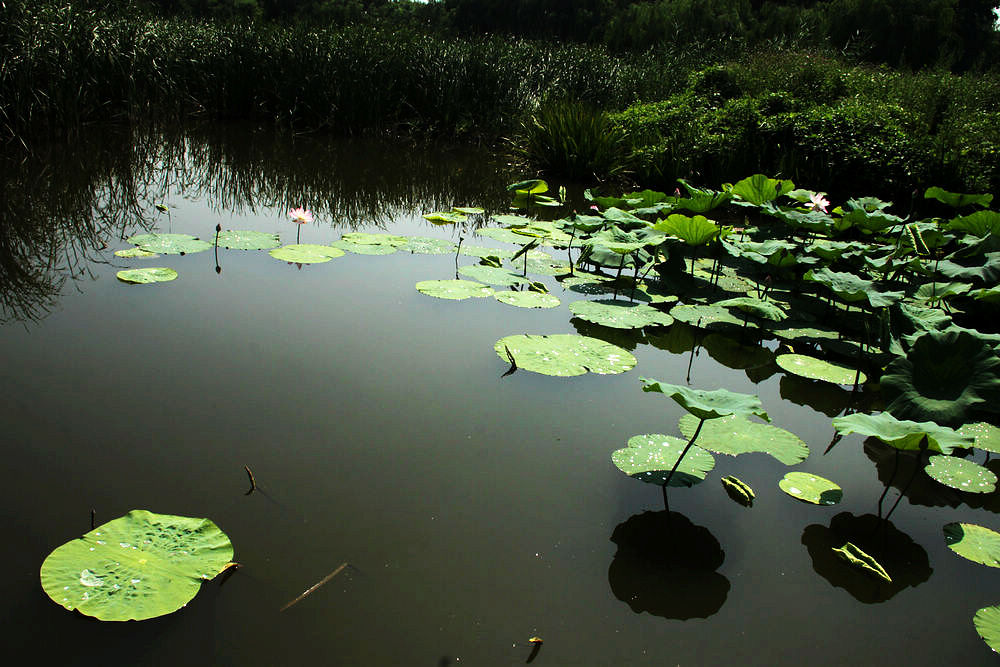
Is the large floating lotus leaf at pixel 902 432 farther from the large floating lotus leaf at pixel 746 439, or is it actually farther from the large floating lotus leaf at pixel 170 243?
the large floating lotus leaf at pixel 170 243

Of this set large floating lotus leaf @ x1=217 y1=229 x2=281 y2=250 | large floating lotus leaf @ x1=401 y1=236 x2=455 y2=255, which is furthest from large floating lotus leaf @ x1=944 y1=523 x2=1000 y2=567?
large floating lotus leaf @ x1=217 y1=229 x2=281 y2=250

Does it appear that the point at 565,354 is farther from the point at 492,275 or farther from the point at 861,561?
the point at 861,561

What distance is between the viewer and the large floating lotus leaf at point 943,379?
1836 millimetres

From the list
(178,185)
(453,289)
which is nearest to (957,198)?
(453,289)

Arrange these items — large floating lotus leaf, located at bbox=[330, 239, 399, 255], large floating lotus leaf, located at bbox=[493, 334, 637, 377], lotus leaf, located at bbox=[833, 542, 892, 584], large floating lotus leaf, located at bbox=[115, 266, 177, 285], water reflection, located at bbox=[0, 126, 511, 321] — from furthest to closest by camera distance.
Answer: large floating lotus leaf, located at bbox=[330, 239, 399, 255]
water reflection, located at bbox=[0, 126, 511, 321]
large floating lotus leaf, located at bbox=[115, 266, 177, 285]
large floating lotus leaf, located at bbox=[493, 334, 637, 377]
lotus leaf, located at bbox=[833, 542, 892, 584]

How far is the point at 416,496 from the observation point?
1.52m

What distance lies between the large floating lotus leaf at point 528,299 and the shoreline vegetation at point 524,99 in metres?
3.07

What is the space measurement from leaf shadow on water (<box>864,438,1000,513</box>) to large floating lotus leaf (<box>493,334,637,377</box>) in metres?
0.78

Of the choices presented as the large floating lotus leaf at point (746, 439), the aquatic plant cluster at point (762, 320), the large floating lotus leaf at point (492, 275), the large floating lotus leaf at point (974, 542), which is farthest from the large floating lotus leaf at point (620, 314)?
the large floating lotus leaf at point (974, 542)

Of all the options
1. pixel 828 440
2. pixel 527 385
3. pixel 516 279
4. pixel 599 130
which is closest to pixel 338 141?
pixel 599 130

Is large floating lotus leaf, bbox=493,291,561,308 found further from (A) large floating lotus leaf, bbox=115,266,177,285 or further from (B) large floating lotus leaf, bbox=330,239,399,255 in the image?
(A) large floating lotus leaf, bbox=115,266,177,285

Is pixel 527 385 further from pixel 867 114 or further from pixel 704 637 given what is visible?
pixel 867 114

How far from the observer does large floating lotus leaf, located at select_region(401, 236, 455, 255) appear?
3502mm

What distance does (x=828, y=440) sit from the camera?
6.40ft
